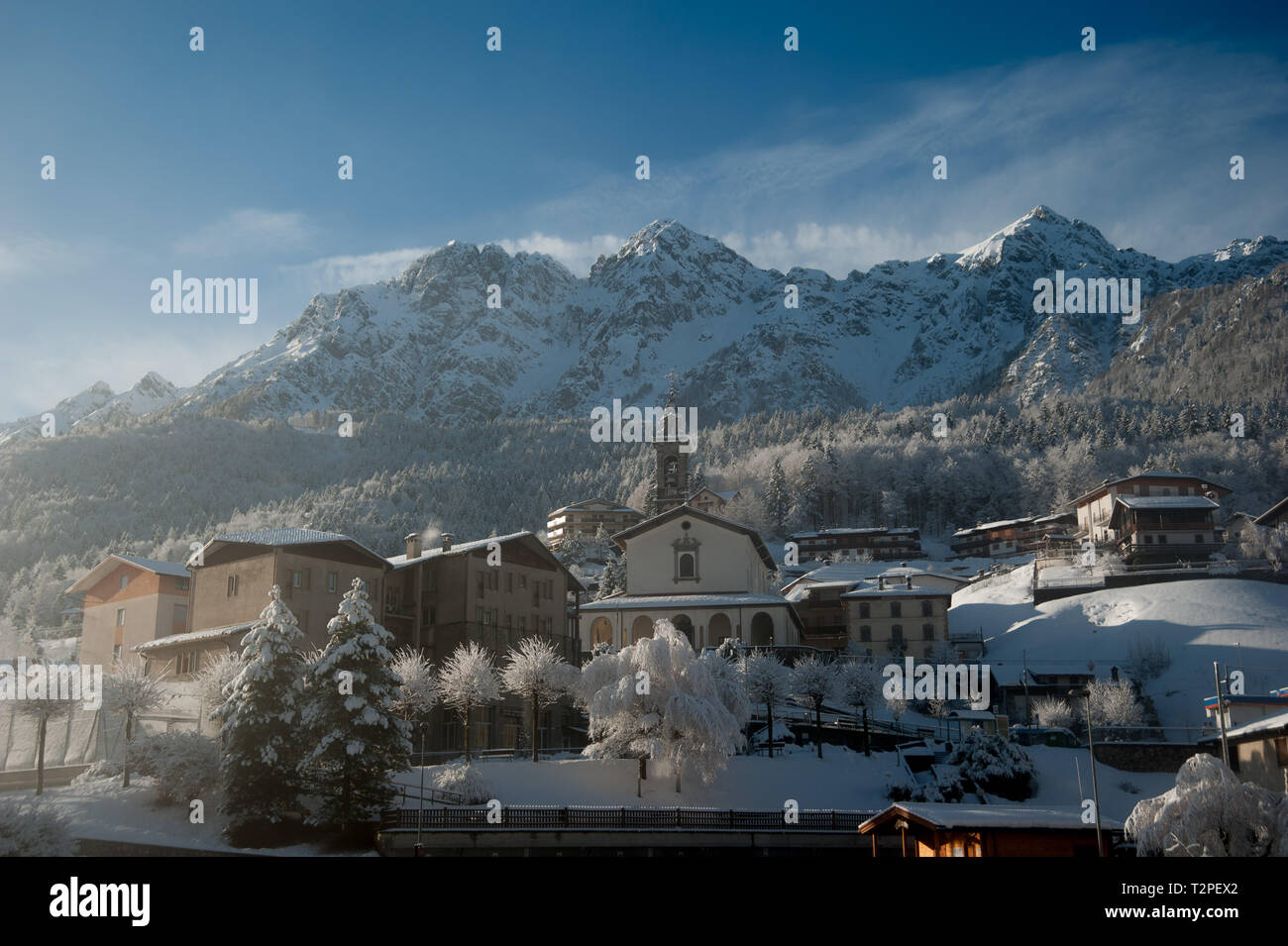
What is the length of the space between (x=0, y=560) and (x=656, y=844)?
6182 inches

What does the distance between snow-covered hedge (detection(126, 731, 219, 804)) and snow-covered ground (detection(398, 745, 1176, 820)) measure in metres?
7.63

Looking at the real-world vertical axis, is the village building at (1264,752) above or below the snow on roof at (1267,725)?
below

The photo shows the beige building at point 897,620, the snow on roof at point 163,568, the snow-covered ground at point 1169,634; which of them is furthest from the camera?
the beige building at point 897,620

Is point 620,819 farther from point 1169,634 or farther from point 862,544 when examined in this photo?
point 862,544

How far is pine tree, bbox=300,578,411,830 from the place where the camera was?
1591 inches

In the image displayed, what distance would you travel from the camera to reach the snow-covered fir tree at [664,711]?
4641cm

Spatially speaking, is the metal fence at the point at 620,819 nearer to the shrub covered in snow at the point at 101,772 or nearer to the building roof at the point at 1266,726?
the building roof at the point at 1266,726

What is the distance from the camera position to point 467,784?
42.6m

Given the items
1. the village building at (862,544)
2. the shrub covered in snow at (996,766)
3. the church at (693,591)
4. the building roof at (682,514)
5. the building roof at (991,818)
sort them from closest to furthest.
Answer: the building roof at (991,818) < the shrub covered in snow at (996,766) < the church at (693,591) < the building roof at (682,514) < the village building at (862,544)

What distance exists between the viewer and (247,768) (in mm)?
40531

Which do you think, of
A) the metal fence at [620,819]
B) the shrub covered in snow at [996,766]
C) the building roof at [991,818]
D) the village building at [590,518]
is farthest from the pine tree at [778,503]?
the building roof at [991,818]

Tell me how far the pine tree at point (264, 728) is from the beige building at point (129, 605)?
2522cm

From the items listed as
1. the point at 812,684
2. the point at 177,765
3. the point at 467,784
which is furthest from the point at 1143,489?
the point at 177,765
